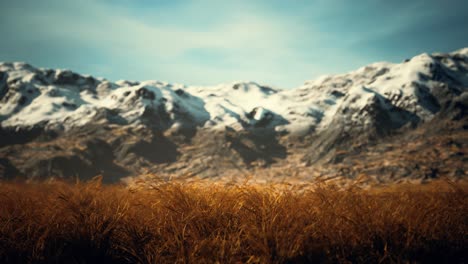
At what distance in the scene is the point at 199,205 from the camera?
2.41 meters

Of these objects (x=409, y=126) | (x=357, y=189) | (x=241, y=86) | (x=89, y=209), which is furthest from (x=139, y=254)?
(x=241, y=86)

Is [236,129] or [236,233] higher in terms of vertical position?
[236,233]

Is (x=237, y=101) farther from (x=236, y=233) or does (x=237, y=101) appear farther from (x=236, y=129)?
(x=236, y=233)

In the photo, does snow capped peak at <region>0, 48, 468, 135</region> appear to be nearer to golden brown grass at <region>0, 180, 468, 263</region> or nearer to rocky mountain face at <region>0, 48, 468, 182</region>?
rocky mountain face at <region>0, 48, 468, 182</region>

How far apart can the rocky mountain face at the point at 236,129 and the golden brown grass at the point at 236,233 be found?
76.4 feet

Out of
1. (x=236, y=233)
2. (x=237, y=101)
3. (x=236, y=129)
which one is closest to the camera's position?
(x=236, y=233)

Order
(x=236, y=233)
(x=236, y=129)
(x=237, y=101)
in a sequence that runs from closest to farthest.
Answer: (x=236, y=233)
(x=236, y=129)
(x=237, y=101)

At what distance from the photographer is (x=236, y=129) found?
40281 millimetres

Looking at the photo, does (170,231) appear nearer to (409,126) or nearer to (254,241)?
(254,241)

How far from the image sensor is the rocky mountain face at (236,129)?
2792 cm

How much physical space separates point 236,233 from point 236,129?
3825 centimetres

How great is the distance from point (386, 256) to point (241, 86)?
187 ft

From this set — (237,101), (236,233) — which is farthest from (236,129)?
(236,233)

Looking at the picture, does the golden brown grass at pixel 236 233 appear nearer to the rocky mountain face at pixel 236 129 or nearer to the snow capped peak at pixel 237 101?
the rocky mountain face at pixel 236 129
